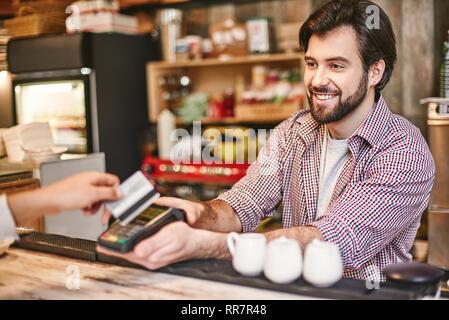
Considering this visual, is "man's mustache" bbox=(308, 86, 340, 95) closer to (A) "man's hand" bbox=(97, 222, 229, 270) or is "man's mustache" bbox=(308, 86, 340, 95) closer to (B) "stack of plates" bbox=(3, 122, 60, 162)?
(A) "man's hand" bbox=(97, 222, 229, 270)

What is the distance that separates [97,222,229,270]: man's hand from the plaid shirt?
33 centimetres

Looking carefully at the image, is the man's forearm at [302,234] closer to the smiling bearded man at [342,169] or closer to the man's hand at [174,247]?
the smiling bearded man at [342,169]

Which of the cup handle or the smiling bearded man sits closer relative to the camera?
the cup handle

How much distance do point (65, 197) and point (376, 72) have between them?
48.9 inches

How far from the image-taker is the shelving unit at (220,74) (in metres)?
3.66

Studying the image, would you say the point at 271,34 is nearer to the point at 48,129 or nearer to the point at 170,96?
the point at 170,96

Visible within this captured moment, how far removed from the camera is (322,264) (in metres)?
1.17

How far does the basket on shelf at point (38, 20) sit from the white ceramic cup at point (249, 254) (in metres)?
3.05

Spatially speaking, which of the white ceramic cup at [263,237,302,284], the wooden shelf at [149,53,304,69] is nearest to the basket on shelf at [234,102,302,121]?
the wooden shelf at [149,53,304,69]

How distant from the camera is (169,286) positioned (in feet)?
4.22

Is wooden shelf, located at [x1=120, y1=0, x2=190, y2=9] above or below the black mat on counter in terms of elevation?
above

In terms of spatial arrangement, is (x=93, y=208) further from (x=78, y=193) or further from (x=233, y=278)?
(x=233, y=278)

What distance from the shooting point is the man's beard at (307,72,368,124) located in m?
1.82

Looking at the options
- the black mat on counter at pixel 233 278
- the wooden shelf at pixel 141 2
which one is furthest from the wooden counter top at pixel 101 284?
the wooden shelf at pixel 141 2
